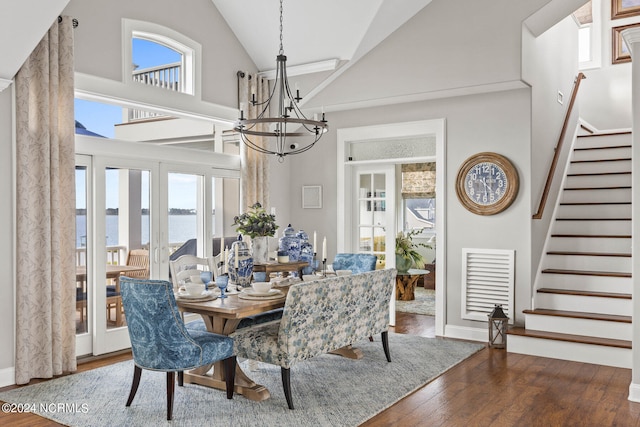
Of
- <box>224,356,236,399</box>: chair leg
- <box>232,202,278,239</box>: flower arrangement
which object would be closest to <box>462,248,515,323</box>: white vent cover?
<box>232,202,278,239</box>: flower arrangement

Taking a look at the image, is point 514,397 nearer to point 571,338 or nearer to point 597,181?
point 571,338

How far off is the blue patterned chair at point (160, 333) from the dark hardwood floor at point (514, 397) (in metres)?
0.71

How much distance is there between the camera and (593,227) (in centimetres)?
606

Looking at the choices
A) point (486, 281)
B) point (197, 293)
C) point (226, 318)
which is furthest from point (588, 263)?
point (197, 293)

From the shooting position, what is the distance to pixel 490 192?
5.65m

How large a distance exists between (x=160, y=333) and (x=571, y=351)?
3.58 m

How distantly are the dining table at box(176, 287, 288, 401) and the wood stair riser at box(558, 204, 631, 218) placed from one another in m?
3.95

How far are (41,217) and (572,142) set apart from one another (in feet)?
21.1

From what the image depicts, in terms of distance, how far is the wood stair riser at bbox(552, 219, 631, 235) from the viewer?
587 cm

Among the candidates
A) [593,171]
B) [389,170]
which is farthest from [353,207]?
[593,171]

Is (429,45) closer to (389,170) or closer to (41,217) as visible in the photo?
(389,170)

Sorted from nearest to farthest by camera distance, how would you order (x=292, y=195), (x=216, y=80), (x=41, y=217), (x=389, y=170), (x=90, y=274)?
1. (x=41, y=217)
2. (x=90, y=274)
3. (x=216, y=80)
4. (x=389, y=170)
5. (x=292, y=195)

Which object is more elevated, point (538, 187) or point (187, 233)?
point (538, 187)

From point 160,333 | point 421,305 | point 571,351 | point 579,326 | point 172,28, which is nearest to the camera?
point 160,333
